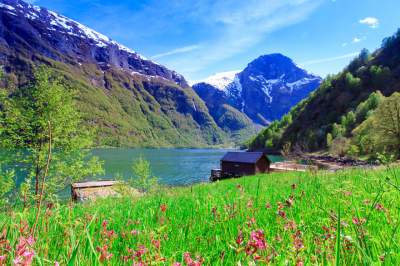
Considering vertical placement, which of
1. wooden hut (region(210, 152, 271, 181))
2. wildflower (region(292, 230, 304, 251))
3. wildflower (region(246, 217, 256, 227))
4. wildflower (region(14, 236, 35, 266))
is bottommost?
wooden hut (region(210, 152, 271, 181))

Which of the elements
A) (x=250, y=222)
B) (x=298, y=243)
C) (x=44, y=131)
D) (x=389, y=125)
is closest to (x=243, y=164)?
(x=389, y=125)

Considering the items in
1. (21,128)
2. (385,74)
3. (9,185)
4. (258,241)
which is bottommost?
(9,185)

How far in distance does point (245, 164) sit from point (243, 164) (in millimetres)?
816

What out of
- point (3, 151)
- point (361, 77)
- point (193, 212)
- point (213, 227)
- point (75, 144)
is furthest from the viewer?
point (361, 77)

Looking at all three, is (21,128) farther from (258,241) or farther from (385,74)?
(385,74)

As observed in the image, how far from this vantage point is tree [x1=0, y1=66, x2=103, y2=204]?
24.5m

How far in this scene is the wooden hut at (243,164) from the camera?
76250mm

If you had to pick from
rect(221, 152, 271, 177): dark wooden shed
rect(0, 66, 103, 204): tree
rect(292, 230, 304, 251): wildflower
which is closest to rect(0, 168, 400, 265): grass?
rect(292, 230, 304, 251): wildflower

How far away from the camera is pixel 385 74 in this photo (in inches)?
6890

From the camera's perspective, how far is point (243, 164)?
260 feet

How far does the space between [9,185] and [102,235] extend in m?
22.2

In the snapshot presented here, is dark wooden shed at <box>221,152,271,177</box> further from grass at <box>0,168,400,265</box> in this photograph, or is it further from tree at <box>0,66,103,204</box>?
grass at <box>0,168,400,265</box>

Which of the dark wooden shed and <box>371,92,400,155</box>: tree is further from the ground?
<box>371,92,400,155</box>: tree

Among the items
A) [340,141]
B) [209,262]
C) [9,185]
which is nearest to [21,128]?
[9,185]
